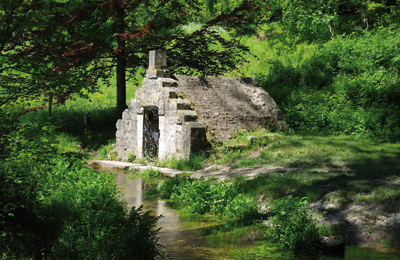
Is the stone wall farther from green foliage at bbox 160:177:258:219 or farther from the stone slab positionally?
green foliage at bbox 160:177:258:219

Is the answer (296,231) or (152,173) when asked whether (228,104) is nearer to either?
(152,173)

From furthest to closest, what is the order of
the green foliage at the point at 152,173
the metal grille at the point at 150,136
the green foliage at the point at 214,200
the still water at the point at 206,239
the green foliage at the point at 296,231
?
the metal grille at the point at 150,136, the green foliage at the point at 152,173, the green foliage at the point at 214,200, the green foliage at the point at 296,231, the still water at the point at 206,239

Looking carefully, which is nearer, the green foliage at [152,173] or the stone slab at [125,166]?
the stone slab at [125,166]

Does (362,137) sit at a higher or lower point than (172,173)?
higher

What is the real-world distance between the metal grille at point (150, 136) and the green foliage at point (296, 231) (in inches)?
344

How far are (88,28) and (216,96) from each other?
6.89 metres

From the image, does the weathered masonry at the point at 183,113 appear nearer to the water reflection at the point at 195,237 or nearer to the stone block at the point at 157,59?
the stone block at the point at 157,59

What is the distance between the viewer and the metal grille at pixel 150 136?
14.7m

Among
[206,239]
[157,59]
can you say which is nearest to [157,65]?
[157,59]

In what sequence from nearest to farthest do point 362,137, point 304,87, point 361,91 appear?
point 362,137 < point 361,91 < point 304,87

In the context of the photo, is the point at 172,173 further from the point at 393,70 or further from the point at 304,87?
the point at 393,70

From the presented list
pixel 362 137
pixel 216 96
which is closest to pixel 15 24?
pixel 216 96

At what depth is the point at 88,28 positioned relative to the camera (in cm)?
1788

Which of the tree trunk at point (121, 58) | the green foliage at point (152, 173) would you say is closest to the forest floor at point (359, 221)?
the green foliage at point (152, 173)
